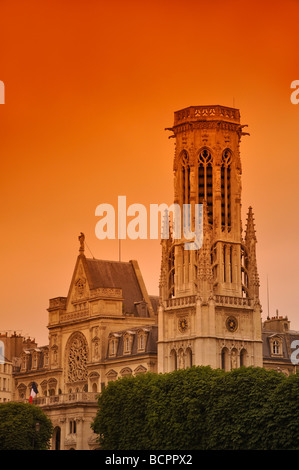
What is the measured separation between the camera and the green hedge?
553 feet

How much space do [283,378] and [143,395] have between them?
20695 millimetres

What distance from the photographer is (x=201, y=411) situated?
18038 centimetres

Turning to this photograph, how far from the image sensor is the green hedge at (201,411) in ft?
553

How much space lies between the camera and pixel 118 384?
198 metres
